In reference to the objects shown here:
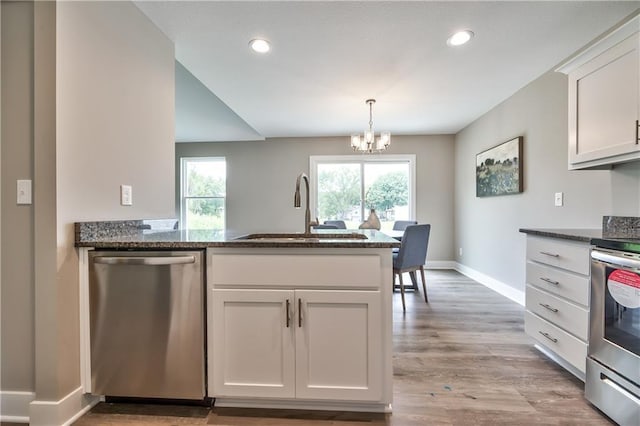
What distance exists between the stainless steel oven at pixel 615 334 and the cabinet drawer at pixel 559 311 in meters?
0.09

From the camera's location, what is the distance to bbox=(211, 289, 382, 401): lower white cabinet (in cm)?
142

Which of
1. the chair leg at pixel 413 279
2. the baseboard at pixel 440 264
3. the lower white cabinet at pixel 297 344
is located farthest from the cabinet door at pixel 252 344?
the baseboard at pixel 440 264

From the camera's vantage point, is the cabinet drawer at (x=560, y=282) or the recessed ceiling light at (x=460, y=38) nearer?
the cabinet drawer at (x=560, y=282)

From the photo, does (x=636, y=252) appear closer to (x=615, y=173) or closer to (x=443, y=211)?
(x=615, y=173)

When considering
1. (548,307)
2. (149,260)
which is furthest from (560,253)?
(149,260)

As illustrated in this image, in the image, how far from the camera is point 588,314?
5.37ft

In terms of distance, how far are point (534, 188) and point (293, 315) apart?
9.50 ft

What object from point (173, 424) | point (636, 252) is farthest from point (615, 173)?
point (173, 424)

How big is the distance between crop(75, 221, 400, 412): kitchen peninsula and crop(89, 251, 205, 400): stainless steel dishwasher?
0.04 meters

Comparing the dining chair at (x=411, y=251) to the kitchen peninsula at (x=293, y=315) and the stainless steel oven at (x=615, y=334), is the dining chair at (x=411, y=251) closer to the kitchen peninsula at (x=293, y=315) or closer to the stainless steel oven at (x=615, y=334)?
the stainless steel oven at (x=615, y=334)

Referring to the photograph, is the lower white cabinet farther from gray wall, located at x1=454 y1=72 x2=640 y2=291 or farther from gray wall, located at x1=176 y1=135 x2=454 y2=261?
gray wall, located at x1=176 y1=135 x2=454 y2=261

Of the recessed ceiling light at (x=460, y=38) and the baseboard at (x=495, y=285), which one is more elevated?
the recessed ceiling light at (x=460, y=38)

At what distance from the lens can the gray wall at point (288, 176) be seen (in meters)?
5.19

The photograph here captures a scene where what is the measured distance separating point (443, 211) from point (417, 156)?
3.45 feet
